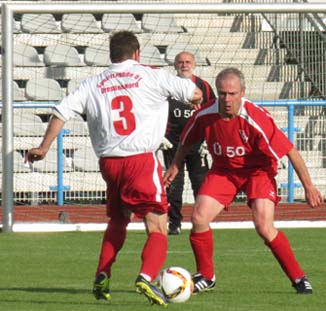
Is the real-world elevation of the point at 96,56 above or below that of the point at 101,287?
above

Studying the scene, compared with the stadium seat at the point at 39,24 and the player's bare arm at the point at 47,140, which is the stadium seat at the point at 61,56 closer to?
the stadium seat at the point at 39,24

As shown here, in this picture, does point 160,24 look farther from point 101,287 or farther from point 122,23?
point 101,287

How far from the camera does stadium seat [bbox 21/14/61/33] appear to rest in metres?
18.0

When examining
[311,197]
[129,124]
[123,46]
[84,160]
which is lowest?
[84,160]

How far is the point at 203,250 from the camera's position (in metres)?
9.06

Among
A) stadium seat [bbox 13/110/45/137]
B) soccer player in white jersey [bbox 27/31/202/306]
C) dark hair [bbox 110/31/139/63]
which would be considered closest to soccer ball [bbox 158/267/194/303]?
soccer player in white jersey [bbox 27/31/202/306]

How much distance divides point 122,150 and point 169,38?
440 inches

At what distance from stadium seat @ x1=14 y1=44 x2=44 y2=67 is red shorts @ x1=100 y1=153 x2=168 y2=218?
375 inches

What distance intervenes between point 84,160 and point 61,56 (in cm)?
167

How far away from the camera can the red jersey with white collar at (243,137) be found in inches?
346

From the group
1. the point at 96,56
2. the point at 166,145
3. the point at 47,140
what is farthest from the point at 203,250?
the point at 96,56

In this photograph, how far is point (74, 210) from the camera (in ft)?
58.1

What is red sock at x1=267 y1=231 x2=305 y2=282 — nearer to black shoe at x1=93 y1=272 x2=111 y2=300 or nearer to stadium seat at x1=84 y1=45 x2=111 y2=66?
black shoe at x1=93 y1=272 x2=111 y2=300

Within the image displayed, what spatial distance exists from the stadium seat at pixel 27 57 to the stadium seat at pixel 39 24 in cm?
28
